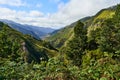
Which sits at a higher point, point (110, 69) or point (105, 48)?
point (110, 69)

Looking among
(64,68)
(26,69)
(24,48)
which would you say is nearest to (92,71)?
(64,68)

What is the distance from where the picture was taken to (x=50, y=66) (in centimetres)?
1173

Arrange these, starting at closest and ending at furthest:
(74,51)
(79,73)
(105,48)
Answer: (79,73) → (105,48) → (74,51)

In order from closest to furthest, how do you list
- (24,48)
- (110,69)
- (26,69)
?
(110,69) → (26,69) → (24,48)

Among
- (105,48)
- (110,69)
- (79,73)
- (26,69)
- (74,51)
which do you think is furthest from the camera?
(74,51)

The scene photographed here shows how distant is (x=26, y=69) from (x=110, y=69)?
3.57 m

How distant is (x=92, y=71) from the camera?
10.8 m

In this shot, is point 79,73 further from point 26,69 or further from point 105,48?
point 105,48

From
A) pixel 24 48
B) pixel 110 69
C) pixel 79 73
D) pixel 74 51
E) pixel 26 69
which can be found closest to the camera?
pixel 110 69

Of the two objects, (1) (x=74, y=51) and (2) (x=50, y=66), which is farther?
(1) (x=74, y=51)

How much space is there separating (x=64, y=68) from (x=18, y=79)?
6.21ft

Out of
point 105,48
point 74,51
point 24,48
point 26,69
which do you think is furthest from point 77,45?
point 26,69

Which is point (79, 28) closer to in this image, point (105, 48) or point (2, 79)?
point (105, 48)

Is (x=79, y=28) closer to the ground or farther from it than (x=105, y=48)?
farther from it
